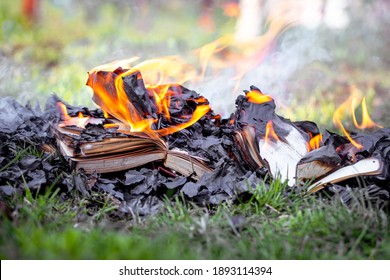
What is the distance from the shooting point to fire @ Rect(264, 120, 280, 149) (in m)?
3.14

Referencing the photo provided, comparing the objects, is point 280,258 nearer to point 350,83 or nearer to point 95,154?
point 95,154

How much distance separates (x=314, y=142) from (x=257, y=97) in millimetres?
415

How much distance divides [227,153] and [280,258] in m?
1.08

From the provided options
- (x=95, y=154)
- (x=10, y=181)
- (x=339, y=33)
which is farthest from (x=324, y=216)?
(x=339, y=33)

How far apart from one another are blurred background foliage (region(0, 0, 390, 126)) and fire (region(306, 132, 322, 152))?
5.00 feet

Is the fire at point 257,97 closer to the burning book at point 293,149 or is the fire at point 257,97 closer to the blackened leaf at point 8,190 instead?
the burning book at point 293,149

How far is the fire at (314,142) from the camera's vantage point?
126 inches

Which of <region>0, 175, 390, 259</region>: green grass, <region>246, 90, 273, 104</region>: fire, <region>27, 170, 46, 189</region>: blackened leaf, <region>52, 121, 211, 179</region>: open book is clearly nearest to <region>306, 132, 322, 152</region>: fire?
<region>246, 90, 273, 104</region>: fire

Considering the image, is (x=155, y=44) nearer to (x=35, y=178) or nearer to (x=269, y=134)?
A: (x=269, y=134)

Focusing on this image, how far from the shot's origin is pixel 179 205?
266 cm

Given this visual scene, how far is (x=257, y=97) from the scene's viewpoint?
3371 mm

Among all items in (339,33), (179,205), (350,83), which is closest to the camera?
(179,205)

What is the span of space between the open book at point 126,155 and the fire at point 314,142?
577mm

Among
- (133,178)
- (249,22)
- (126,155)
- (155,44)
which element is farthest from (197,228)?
(155,44)
